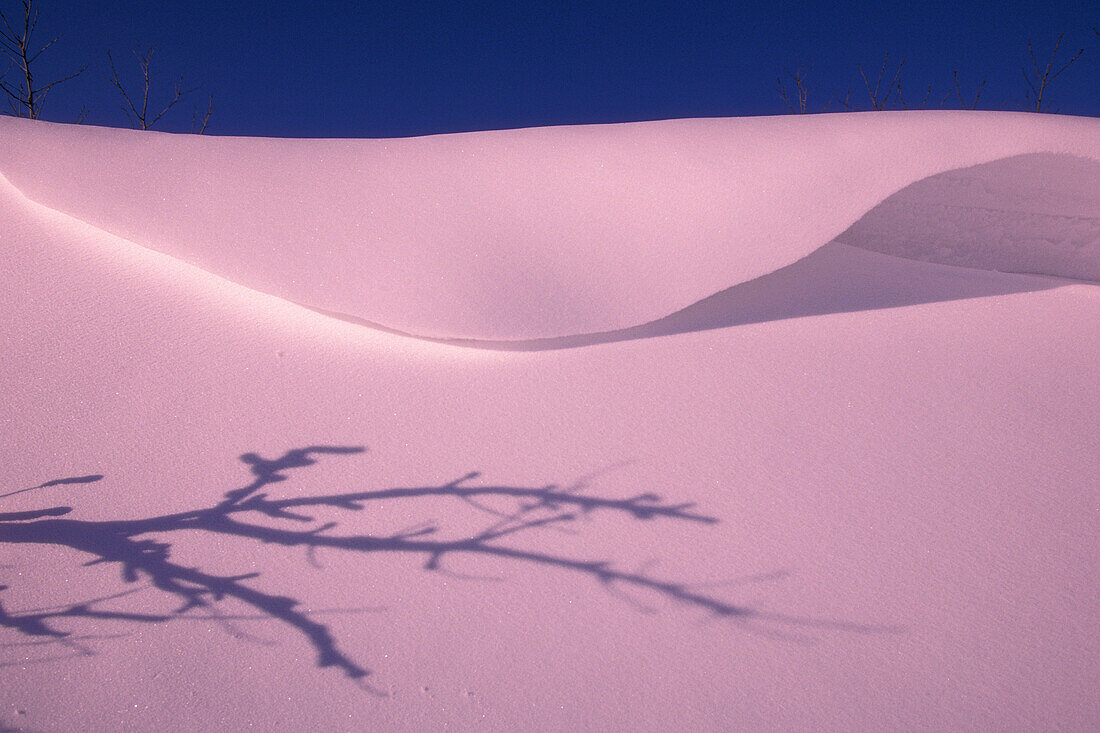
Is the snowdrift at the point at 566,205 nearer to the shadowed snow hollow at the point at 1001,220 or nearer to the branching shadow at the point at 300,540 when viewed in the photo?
the shadowed snow hollow at the point at 1001,220

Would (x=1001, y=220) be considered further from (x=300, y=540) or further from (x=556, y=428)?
(x=300, y=540)

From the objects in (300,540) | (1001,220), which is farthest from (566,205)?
(1001,220)

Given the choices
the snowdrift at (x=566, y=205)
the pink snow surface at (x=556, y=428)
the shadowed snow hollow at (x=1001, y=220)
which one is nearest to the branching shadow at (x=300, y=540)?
the pink snow surface at (x=556, y=428)

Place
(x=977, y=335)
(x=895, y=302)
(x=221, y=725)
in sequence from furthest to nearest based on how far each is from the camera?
(x=895, y=302)
(x=977, y=335)
(x=221, y=725)

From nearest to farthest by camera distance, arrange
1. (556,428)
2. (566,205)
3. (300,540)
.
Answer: (300,540) → (556,428) → (566,205)

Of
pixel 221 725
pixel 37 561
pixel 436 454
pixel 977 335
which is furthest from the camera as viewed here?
pixel 977 335

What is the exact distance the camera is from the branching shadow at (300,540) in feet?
3.94

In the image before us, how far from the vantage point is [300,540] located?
1.37 metres

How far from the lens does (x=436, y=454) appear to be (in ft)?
5.25

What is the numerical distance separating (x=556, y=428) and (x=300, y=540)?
26.6 inches

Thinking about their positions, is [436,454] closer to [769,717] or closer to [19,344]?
[769,717]

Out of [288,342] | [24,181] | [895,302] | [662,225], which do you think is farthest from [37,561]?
[895,302]

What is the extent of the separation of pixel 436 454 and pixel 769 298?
50.1 inches

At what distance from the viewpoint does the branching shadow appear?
1.20 metres
